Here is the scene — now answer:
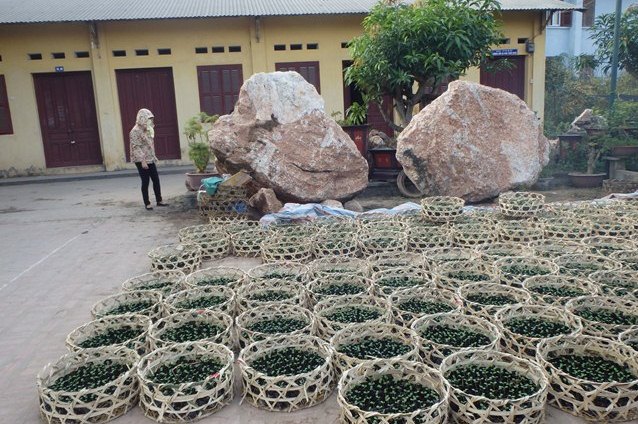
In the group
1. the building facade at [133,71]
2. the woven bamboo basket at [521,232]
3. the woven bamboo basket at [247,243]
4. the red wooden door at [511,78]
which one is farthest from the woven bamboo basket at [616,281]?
the red wooden door at [511,78]

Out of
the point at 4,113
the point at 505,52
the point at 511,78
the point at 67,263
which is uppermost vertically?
the point at 505,52

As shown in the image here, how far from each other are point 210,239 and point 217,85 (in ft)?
27.9

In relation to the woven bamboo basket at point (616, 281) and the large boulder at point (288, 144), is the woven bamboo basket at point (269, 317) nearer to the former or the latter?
the woven bamboo basket at point (616, 281)

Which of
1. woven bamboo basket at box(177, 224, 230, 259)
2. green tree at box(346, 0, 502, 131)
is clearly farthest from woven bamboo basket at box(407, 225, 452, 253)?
green tree at box(346, 0, 502, 131)

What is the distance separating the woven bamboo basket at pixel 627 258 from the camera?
16.2 feet

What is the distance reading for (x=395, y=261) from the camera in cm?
544

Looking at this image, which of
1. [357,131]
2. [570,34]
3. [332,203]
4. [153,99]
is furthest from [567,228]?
[570,34]

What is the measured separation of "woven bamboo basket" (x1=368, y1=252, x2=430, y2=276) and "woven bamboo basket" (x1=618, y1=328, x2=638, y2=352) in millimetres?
1884

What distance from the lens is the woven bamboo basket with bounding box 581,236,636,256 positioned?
17.8 feet

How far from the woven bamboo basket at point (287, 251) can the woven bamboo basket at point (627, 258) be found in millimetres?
3138

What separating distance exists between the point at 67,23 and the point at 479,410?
46.4 ft

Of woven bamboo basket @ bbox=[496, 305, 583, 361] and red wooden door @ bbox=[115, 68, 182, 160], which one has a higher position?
red wooden door @ bbox=[115, 68, 182, 160]

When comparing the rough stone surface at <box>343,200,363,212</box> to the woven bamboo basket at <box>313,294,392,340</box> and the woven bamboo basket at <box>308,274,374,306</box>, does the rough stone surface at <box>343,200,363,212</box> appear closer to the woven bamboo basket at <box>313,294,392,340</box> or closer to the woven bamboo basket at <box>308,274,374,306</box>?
the woven bamboo basket at <box>308,274,374,306</box>

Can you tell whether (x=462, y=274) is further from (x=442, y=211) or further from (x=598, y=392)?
(x=442, y=211)
